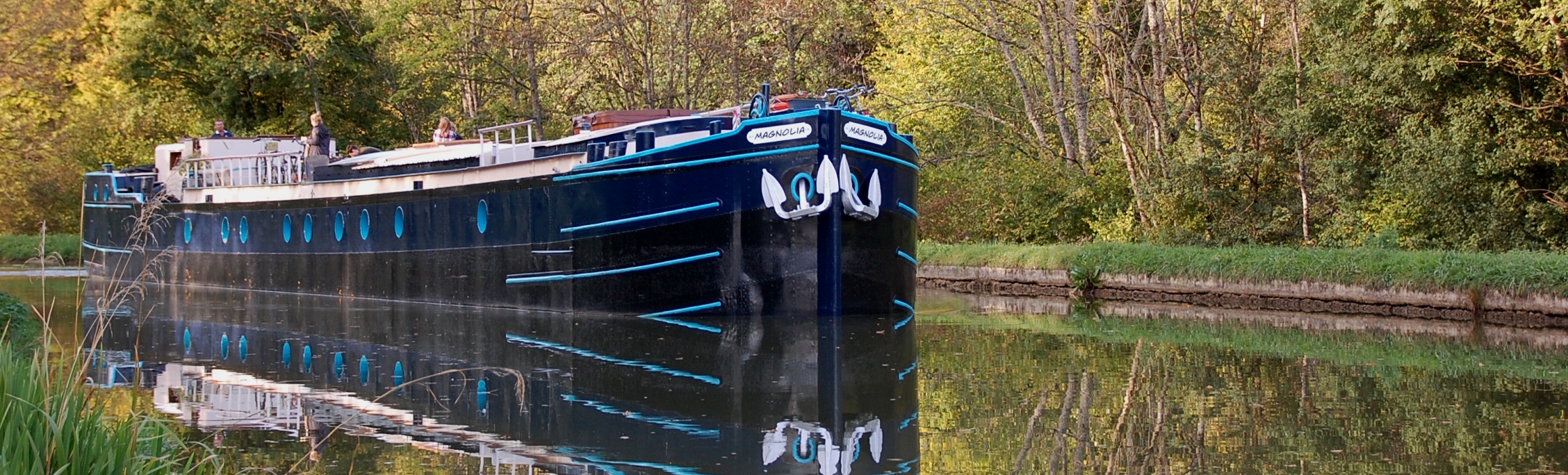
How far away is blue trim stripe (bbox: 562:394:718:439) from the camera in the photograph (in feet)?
28.8

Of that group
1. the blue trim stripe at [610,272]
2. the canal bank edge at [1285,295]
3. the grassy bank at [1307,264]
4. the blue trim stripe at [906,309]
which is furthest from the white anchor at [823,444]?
the grassy bank at [1307,264]

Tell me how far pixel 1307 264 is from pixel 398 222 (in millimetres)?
11504

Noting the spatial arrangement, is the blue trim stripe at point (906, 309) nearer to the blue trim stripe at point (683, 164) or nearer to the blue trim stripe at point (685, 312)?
the blue trim stripe at point (685, 312)

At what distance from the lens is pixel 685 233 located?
53.2 ft

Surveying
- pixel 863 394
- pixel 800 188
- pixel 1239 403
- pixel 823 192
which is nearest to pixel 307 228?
pixel 800 188

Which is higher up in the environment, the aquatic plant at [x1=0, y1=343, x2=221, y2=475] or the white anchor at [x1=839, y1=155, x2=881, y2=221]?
the white anchor at [x1=839, y1=155, x2=881, y2=221]

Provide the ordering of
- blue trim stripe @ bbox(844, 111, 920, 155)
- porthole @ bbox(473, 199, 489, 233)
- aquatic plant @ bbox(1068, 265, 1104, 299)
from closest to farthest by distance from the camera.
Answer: blue trim stripe @ bbox(844, 111, 920, 155) → porthole @ bbox(473, 199, 489, 233) → aquatic plant @ bbox(1068, 265, 1104, 299)

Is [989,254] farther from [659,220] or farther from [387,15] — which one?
[387,15]

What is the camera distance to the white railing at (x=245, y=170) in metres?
24.2

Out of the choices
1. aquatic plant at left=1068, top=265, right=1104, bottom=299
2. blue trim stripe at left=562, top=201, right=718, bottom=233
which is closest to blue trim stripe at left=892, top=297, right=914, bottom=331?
blue trim stripe at left=562, top=201, right=718, bottom=233

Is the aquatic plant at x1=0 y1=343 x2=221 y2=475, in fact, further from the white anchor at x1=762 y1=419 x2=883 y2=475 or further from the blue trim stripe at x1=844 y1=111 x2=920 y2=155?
the blue trim stripe at x1=844 y1=111 x2=920 y2=155

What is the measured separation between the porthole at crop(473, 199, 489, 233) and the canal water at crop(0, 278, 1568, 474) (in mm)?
2371

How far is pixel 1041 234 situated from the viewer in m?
27.2

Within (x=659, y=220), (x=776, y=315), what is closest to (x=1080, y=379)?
(x=776, y=315)
